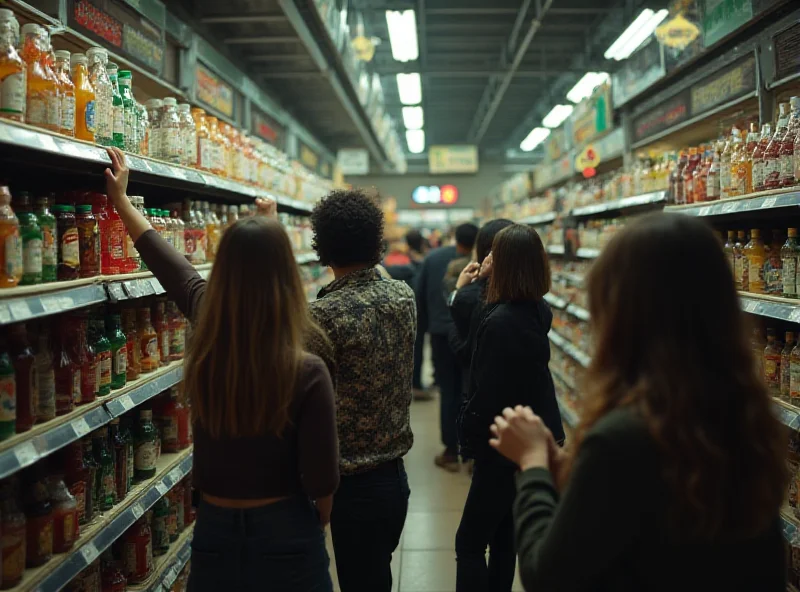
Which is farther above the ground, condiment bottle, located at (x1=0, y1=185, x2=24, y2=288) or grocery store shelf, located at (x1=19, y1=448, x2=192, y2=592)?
condiment bottle, located at (x1=0, y1=185, x2=24, y2=288)

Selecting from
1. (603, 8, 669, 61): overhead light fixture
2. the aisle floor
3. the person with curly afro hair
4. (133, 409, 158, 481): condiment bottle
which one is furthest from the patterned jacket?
(603, 8, 669, 61): overhead light fixture

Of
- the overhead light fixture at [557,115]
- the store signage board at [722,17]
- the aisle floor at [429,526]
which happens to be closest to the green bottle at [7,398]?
the aisle floor at [429,526]

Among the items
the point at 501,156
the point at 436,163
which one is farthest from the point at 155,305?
the point at 501,156

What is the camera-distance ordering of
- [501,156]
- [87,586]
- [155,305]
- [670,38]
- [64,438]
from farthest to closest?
[501,156] → [670,38] → [155,305] → [87,586] → [64,438]

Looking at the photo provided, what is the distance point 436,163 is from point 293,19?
437 inches

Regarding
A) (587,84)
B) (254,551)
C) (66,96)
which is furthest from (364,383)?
(587,84)

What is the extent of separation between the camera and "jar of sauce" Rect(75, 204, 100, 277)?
7.21ft

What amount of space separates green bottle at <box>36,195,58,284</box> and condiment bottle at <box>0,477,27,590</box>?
591mm

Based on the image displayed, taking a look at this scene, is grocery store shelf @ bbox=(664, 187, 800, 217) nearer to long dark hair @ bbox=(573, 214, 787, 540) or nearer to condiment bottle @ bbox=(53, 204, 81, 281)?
long dark hair @ bbox=(573, 214, 787, 540)

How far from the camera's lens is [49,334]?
7.07 ft

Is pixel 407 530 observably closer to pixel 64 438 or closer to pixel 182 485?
pixel 182 485

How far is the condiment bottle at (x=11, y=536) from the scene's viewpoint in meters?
1.77

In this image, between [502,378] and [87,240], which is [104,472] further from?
[502,378]

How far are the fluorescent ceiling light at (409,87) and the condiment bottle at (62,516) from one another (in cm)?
849
